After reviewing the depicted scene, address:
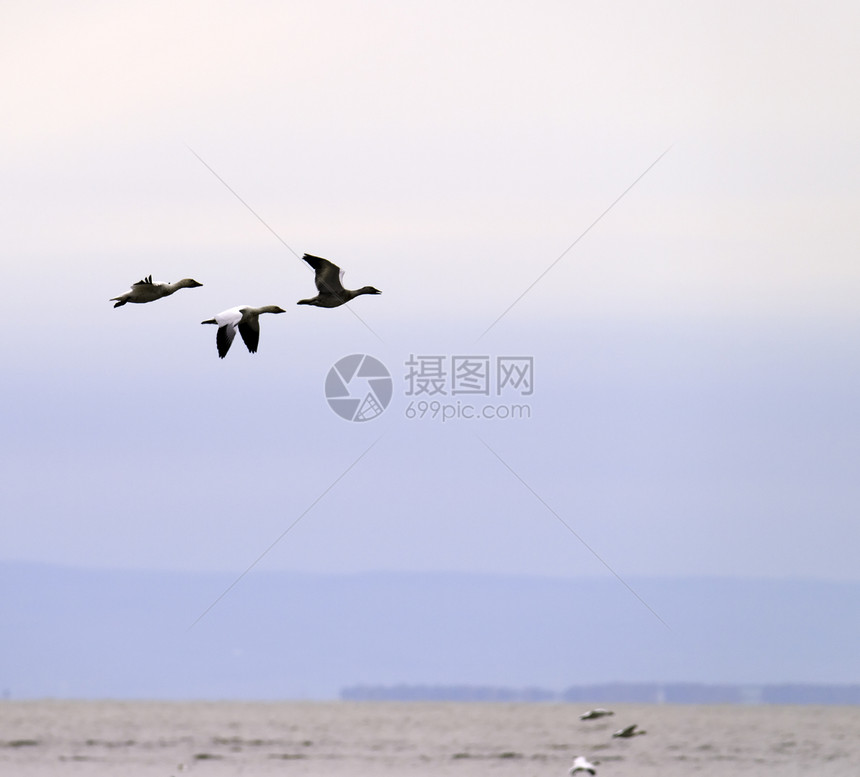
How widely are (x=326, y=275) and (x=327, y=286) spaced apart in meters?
0.15

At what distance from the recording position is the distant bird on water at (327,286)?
58.7 feet

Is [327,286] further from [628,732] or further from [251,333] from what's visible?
[628,732]

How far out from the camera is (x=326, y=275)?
18.0 meters

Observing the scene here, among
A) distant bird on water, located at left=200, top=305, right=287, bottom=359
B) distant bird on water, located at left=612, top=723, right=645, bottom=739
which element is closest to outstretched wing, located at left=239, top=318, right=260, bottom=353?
distant bird on water, located at left=200, top=305, right=287, bottom=359

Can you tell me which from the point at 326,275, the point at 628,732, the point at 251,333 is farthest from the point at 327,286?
the point at 628,732

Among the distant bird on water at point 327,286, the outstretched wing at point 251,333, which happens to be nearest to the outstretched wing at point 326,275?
the distant bird on water at point 327,286

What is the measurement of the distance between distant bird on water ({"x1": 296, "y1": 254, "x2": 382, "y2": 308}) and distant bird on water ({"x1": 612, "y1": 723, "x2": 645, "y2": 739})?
77.0 ft

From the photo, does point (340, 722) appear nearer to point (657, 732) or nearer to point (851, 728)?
point (657, 732)

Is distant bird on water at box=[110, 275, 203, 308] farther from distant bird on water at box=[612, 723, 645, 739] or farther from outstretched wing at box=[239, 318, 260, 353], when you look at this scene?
distant bird on water at box=[612, 723, 645, 739]

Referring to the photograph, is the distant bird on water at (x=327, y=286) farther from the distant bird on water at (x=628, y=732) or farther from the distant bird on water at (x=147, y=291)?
the distant bird on water at (x=628, y=732)

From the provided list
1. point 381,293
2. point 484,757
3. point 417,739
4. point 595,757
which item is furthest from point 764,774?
point 381,293

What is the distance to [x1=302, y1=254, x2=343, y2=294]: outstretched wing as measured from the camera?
1789cm

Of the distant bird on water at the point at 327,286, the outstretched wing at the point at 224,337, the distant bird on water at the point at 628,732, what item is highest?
the distant bird on water at the point at 327,286

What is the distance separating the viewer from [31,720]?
4234 cm
